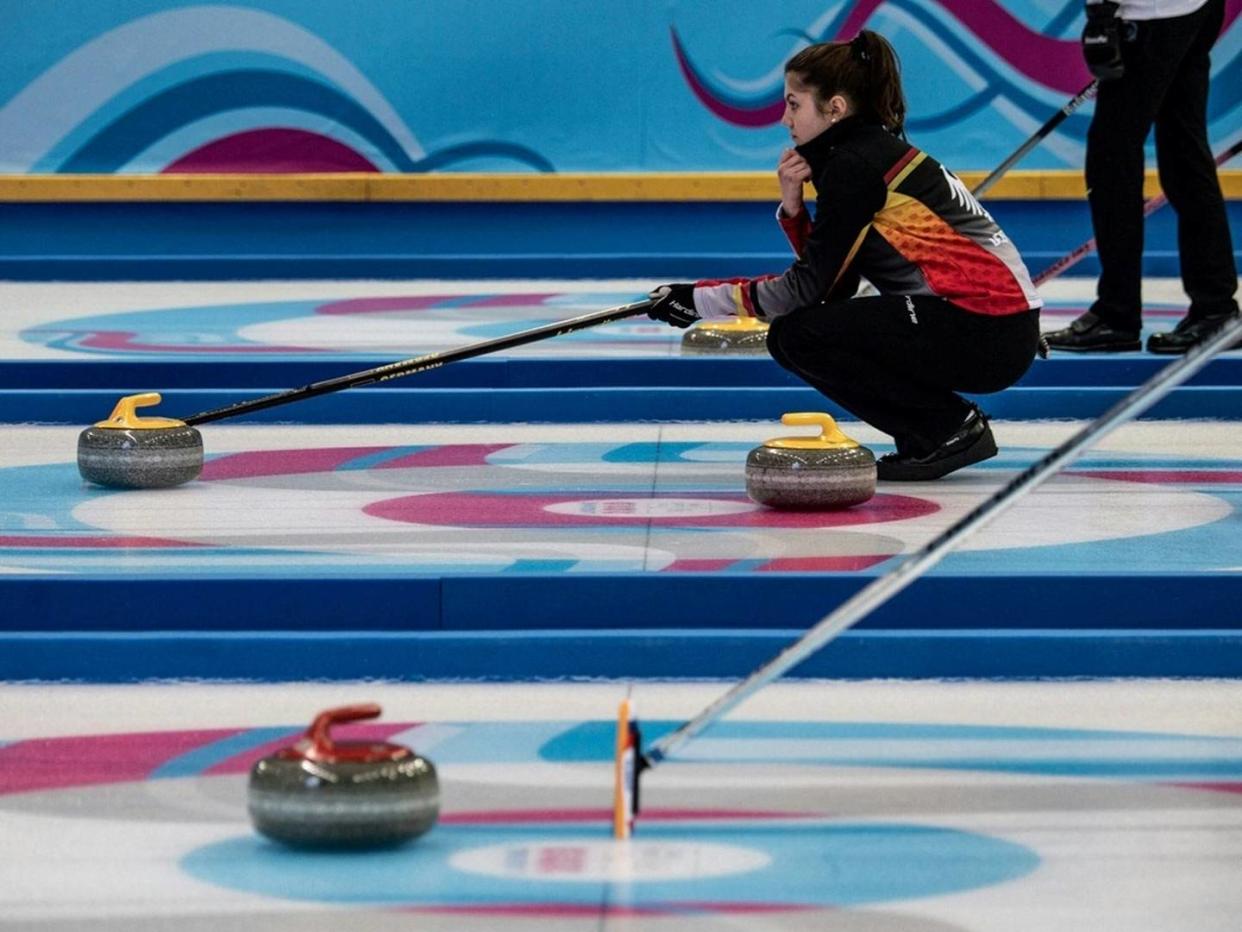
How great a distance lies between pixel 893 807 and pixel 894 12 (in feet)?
18.7

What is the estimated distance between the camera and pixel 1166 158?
214 inches

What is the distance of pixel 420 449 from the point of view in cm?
491

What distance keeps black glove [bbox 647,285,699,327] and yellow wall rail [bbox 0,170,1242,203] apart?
3822 millimetres

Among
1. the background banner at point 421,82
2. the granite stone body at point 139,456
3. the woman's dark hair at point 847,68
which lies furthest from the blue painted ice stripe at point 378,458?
the background banner at point 421,82

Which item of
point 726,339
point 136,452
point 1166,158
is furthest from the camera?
point 726,339

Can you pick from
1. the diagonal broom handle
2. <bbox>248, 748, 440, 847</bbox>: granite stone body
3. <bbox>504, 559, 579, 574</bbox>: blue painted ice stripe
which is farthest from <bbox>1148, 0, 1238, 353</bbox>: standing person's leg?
<bbox>248, 748, 440, 847</bbox>: granite stone body

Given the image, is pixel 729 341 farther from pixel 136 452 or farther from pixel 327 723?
pixel 327 723

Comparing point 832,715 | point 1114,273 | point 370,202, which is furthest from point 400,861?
point 370,202

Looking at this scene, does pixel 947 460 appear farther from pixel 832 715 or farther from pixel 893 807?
pixel 893 807

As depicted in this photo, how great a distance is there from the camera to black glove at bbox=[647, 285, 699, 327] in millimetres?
4152

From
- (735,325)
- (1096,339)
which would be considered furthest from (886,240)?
(735,325)

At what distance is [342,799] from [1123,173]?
3.32 meters

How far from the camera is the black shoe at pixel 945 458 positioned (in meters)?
4.36

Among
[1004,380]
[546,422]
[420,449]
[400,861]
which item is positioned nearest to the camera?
[400,861]
